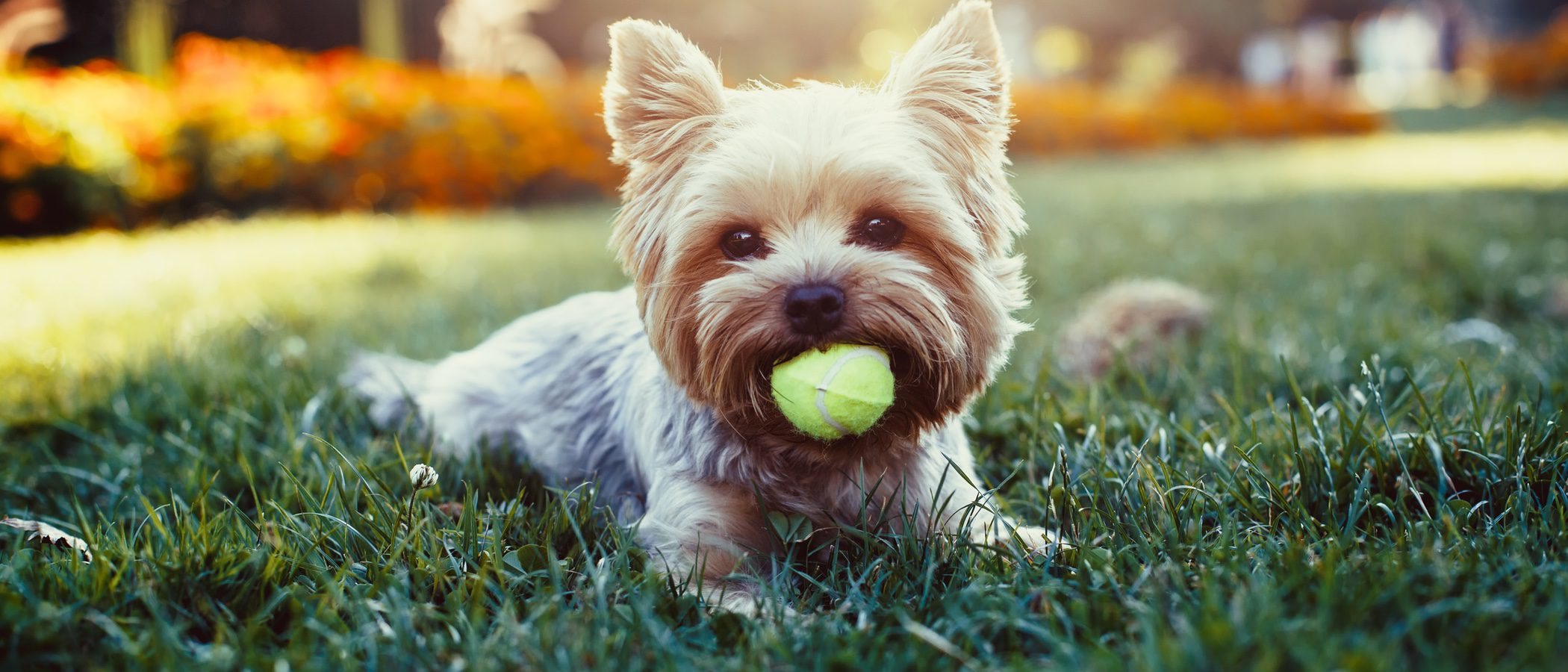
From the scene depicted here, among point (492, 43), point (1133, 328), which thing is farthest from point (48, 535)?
point (492, 43)

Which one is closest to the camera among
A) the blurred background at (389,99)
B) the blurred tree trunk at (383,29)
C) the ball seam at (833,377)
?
the ball seam at (833,377)

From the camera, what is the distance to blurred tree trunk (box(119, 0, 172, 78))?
46.0 feet

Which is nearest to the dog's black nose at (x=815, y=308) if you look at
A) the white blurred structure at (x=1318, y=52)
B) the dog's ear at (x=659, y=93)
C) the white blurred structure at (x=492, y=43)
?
the dog's ear at (x=659, y=93)

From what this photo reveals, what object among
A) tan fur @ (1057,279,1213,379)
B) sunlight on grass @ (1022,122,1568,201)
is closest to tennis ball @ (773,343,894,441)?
tan fur @ (1057,279,1213,379)

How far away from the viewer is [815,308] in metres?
2.46

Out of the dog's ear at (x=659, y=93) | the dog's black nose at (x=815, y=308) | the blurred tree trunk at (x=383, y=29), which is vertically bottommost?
the dog's black nose at (x=815, y=308)

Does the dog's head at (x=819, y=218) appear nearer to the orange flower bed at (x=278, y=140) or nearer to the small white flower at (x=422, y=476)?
the small white flower at (x=422, y=476)

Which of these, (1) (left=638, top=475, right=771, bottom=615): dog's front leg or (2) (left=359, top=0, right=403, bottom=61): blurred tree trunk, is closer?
(1) (left=638, top=475, right=771, bottom=615): dog's front leg

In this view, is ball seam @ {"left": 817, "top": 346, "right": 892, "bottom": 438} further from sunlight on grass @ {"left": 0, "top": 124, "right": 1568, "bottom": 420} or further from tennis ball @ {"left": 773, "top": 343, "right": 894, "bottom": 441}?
sunlight on grass @ {"left": 0, "top": 124, "right": 1568, "bottom": 420}

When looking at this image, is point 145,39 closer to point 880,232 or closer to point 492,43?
point 492,43

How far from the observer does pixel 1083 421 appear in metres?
3.54

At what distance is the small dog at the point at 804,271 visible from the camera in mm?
2543

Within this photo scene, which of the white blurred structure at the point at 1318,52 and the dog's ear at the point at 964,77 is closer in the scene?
the dog's ear at the point at 964,77

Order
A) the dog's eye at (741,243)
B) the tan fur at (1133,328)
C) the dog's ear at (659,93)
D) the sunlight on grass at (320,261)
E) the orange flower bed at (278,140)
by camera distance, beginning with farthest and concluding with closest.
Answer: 1. the orange flower bed at (278,140)
2. the sunlight on grass at (320,261)
3. the tan fur at (1133,328)
4. the dog's ear at (659,93)
5. the dog's eye at (741,243)
